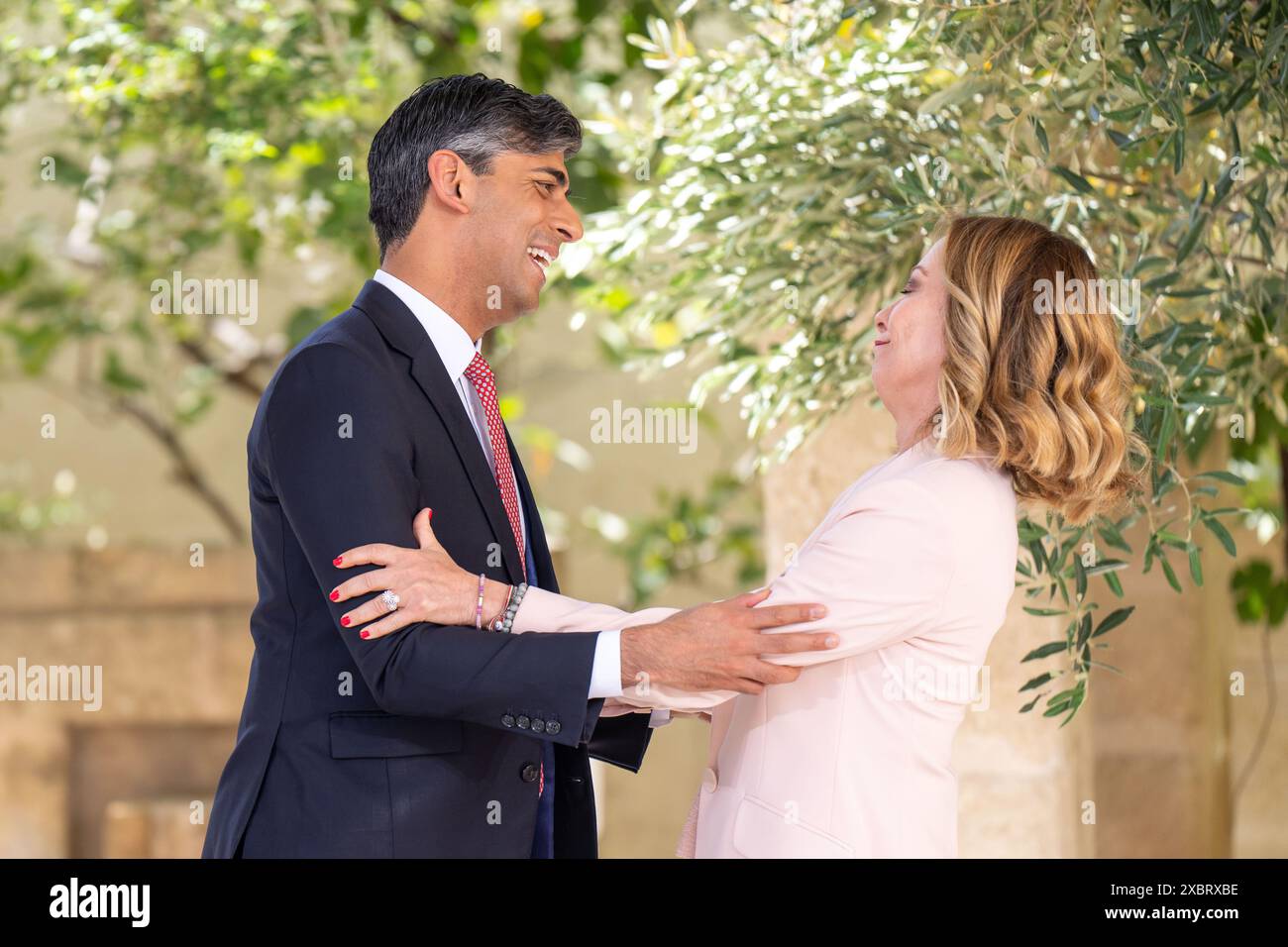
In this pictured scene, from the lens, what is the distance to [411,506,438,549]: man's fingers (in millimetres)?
1845

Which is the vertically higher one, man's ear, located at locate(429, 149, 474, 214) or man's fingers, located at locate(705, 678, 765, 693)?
man's ear, located at locate(429, 149, 474, 214)

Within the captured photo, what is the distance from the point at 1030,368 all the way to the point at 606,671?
68 centimetres

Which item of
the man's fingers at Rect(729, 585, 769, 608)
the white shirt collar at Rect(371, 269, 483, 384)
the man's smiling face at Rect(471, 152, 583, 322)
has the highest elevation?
the man's smiling face at Rect(471, 152, 583, 322)

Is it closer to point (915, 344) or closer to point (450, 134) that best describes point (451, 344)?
point (450, 134)

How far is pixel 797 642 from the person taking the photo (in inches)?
70.3

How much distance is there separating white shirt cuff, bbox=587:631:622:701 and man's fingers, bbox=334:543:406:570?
28cm

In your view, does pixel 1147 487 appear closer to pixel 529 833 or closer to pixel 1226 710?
pixel 529 833

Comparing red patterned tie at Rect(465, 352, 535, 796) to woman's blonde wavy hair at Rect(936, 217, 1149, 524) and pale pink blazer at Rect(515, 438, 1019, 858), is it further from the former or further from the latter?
woman's blonde wavy hair at Rect(936, 217, 1149, 524)

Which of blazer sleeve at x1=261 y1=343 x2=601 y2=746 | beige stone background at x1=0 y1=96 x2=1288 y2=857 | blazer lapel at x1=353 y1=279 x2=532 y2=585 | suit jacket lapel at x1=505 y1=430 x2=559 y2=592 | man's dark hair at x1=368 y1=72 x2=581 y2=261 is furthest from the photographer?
beige stone background at x1=0 y1=96 x2=1288 y2=857

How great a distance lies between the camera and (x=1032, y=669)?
3012 millimetres

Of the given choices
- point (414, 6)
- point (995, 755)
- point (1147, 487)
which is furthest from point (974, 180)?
point (414, 6)

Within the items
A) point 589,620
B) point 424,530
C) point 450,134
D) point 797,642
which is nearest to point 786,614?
point 797,642

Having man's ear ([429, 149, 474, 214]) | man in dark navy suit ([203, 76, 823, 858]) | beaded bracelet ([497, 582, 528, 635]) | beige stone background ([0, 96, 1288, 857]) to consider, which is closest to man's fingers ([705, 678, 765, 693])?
man in dark navy suit ([203, 76, 823, 858])
